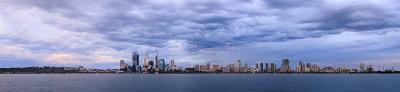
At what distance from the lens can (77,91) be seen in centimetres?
9319

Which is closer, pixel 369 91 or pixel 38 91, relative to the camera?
pixel 38 91

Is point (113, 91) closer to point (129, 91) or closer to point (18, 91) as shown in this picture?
point (129, 91)

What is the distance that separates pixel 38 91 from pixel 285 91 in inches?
2948

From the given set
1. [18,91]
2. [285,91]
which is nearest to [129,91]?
[18,91]

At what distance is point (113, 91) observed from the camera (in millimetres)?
96812

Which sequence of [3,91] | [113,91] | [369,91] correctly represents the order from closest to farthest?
[3,91] < [113,91] < [369,91]

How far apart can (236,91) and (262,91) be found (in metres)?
8.23

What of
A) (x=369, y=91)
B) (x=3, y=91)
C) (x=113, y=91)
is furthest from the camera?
(x=369, y=91)

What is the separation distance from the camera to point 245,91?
97312mm

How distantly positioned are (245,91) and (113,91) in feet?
135

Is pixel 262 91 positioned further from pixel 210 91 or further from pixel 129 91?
pixel 129 91

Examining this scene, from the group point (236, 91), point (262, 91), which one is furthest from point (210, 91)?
point (262, 91)

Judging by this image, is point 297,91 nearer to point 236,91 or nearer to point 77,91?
point 236,91

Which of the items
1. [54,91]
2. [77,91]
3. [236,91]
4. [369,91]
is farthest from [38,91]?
[369,91]
